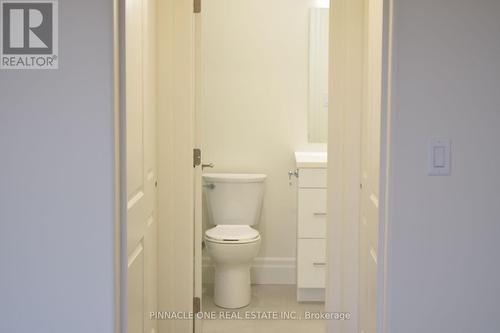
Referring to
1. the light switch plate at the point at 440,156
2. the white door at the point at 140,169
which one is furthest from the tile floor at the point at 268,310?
the light switch plate at the point at 440,156

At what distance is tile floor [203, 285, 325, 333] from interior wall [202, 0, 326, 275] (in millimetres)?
713

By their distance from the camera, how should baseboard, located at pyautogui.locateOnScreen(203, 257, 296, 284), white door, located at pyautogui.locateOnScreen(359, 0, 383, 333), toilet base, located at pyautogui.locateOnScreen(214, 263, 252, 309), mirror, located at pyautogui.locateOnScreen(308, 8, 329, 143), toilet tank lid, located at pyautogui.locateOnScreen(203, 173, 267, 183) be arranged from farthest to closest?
baseboard, located at pyautogui.locateOnScreen(203, 257, 296, 284) → mirror, located at pyautogui.locateOnScreen(308, 8, 329, 143) → toilet tank lid, located at pyautogui.locateOnScreen(203, 173, 267, 183) → toilet base, located at pyautogui.locateOnScreen(214, 263, 252, 309) → white door, located at pyautogui.locateOnScreen(359, 0, 383, 333)

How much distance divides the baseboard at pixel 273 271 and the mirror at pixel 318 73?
0.88 meters

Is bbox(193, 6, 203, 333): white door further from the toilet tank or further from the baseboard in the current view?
the baseboard

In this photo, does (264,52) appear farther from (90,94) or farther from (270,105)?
(90,94)

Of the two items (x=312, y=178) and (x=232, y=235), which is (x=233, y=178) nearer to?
(x=232, y=235)

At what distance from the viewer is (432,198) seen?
1.92 metres

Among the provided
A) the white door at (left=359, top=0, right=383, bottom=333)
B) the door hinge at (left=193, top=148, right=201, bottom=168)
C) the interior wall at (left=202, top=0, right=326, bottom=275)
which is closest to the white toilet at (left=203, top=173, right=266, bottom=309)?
the interior wall at (left=202, top=0, right=326, bottom=275)

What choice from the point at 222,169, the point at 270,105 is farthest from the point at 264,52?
the point at 222,169

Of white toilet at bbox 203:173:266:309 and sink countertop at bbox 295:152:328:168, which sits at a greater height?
sink countertop at bbox 295:152:328:168

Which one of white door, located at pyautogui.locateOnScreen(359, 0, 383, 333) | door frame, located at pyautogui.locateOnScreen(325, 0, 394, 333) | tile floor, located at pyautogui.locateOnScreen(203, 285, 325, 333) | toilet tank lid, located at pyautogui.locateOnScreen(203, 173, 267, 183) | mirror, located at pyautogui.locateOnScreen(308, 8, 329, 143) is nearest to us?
white door, located at pyautogui.locateOnScreen(359, 0, 383, 333)

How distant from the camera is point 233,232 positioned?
3.97 metres

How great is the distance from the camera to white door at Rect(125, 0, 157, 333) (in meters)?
2.13

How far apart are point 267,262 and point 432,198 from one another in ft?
8.79
